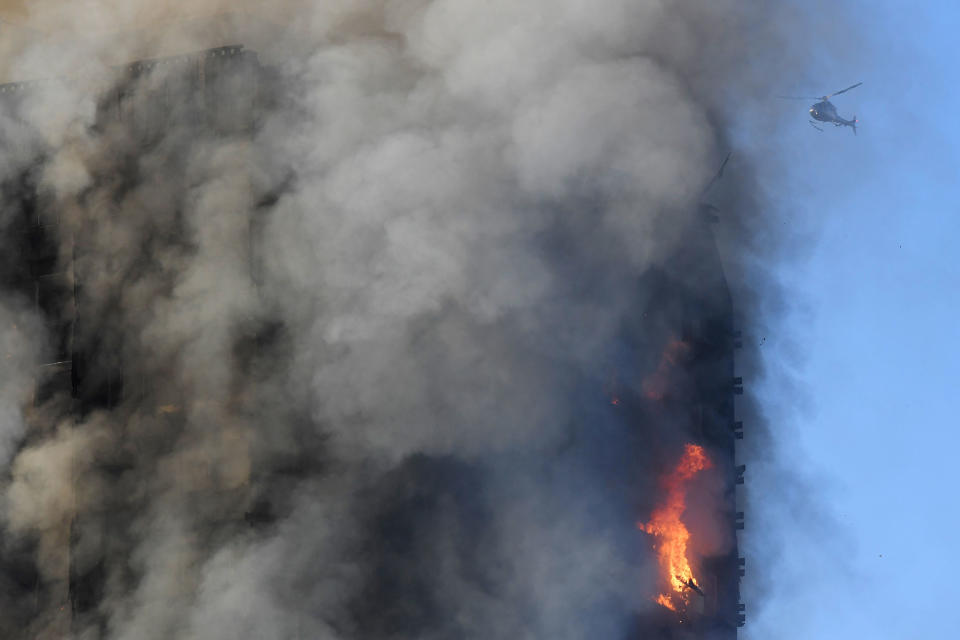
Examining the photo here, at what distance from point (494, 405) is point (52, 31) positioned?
753 centimetres

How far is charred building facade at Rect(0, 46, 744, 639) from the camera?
9.36 metres

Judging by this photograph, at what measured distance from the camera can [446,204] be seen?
9227mm

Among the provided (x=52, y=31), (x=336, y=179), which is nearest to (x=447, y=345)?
(x=336, y=179)

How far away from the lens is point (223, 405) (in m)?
9.95

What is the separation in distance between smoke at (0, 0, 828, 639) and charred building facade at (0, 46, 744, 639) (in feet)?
0.12

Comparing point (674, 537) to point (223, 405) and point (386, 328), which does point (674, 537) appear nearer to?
point (386, 328)

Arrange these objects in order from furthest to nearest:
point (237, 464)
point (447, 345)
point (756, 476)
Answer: point (756, 476) < point (237, 464) < point (447, 345)

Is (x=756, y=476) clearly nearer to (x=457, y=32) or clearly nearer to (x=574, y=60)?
(x=574, y=60)

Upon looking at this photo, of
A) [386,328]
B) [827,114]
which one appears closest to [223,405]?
[386,328]

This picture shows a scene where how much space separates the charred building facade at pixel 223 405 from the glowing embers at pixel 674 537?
0.54 feet

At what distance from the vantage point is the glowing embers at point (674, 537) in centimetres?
988

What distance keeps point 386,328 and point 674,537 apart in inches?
162

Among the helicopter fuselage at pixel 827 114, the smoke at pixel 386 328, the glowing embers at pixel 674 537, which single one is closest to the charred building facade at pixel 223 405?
the smoke at pixel 386 328

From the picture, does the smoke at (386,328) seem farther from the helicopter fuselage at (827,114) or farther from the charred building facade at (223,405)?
the helicopter fuselage at (827,114)
